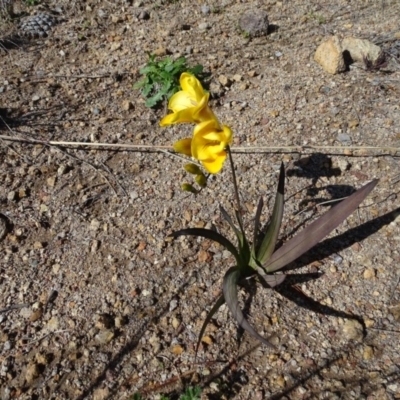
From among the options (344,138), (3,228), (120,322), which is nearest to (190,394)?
(120,322)

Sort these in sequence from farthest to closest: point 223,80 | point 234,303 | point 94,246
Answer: point 223,80
point 94,246
point 234,303

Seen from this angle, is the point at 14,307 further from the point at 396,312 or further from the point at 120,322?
the point at 396,312

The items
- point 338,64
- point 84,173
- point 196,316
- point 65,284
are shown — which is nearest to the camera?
point 196,316

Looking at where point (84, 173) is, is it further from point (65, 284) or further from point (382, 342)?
point (382, 342)

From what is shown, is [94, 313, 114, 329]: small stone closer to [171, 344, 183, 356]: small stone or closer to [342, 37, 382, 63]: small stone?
[171, 344, 183, 356]: small stone

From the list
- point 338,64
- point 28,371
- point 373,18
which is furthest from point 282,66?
point 28,371

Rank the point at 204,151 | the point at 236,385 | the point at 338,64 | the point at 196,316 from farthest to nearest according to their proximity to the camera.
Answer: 1. the point at 338,64
2. the point at 196,316
3. the point at 236,385
4. the point at 204,151
